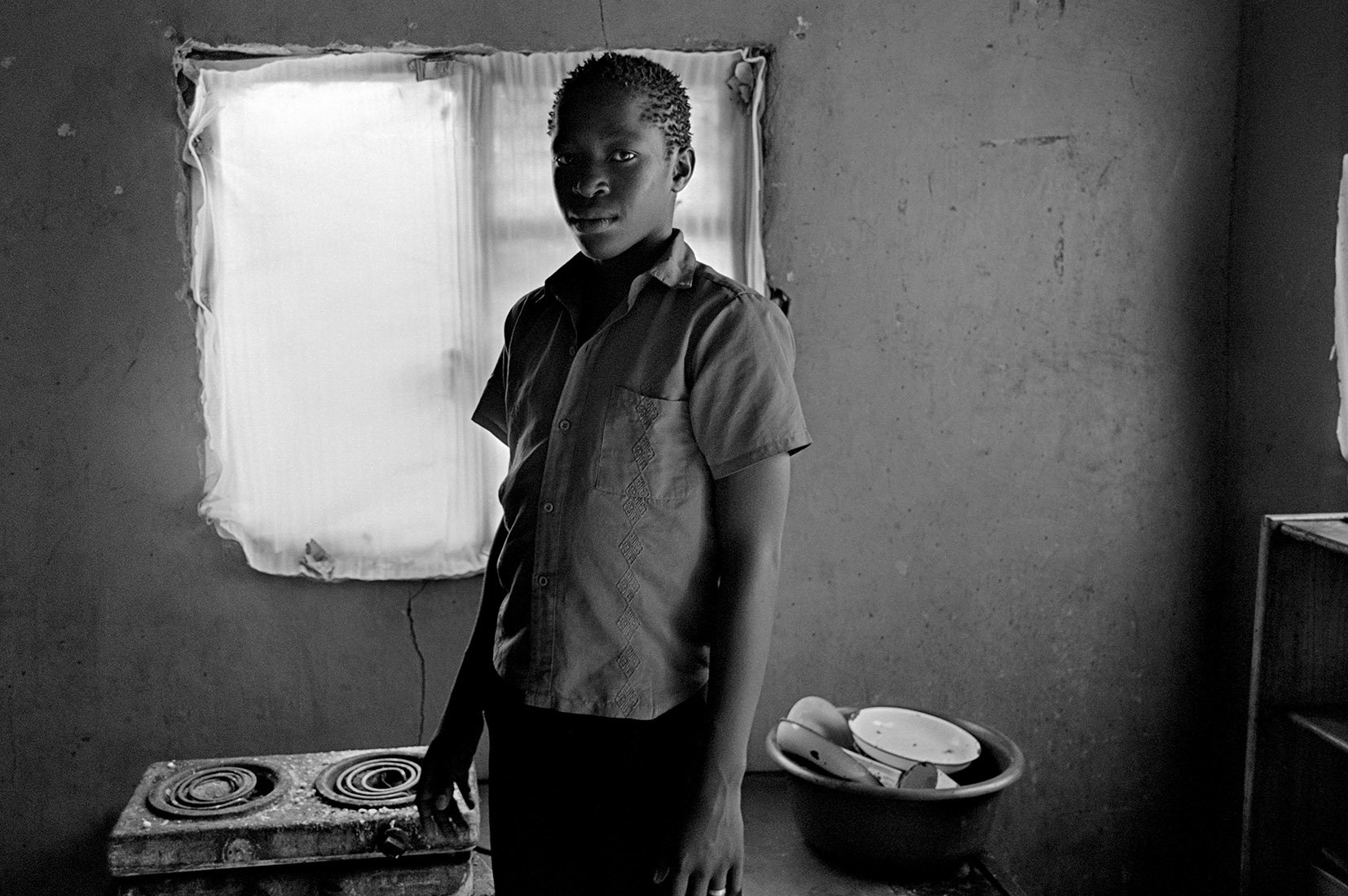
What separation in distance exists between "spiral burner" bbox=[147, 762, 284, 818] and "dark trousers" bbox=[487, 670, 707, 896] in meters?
0.76

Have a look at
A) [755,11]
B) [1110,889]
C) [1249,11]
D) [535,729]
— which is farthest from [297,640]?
[1249,11]

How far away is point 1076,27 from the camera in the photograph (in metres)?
2.30

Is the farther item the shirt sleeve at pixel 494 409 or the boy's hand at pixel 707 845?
the shirt sleeve at pixel 494 409

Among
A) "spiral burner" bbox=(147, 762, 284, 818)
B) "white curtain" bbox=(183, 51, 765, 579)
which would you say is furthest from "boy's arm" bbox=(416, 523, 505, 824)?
"white curtain" bbox=(183, 51, 765, 579)

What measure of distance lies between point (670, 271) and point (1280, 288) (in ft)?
5.39

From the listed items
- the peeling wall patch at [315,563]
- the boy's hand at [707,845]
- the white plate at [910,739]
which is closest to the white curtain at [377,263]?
the peeling wall patch at [315,563]

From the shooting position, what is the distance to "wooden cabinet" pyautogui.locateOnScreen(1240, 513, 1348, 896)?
1868 millimetres

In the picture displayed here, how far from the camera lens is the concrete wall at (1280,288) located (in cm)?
212

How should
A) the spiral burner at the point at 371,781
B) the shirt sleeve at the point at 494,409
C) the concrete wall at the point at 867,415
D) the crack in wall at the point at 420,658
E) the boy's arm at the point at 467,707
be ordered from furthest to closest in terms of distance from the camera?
the crack in wall at the point at 420,658
the concrete wall at the point at 867,415
the spiral burner at the point at 371,781
the shirt sleeve at the point at 494,409
the boy's arm at the point at 467,707

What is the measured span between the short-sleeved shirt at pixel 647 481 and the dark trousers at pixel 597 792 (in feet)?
0.09

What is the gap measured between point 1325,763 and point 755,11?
1830 millimetres

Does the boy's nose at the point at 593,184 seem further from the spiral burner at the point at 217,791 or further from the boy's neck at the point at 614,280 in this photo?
the spiral burner at the point at 217,791

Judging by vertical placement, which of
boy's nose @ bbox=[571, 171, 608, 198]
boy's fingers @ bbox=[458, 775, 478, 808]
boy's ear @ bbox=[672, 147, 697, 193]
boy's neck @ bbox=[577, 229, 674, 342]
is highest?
boy's ear @ bbox=[672, 147, 697, 193]

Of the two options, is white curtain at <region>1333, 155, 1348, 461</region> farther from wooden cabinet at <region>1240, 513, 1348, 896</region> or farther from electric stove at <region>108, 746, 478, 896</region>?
electric stove at <region>108, 746, 478, 896</region>
